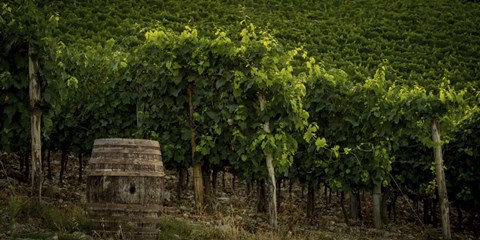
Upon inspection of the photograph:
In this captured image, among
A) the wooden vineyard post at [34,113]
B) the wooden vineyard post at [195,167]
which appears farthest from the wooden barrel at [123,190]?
the wooden vineyard post at [195,167]

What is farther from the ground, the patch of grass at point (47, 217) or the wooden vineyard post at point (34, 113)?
the wooden vineyard post at point (34, 113)

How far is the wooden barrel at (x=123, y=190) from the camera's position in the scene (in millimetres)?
5801

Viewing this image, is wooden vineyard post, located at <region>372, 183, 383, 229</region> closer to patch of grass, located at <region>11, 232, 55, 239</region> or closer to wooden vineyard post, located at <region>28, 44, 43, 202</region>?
wooden vineyard post, located at <region>28, 44, 43, 202</region>

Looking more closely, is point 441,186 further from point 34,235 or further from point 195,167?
point 34,235

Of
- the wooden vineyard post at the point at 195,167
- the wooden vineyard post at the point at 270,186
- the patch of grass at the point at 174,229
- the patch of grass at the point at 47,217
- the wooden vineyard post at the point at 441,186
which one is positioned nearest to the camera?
the patch of grass at the point at 47,217

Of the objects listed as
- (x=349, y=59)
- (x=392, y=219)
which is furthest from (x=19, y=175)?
(x=349, y=59)

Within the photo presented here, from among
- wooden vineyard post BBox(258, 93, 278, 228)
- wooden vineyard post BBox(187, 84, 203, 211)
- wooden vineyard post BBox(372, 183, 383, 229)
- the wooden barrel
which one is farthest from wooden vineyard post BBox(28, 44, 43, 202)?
wooden vineyard post BBox(372, 183, 383, 229)

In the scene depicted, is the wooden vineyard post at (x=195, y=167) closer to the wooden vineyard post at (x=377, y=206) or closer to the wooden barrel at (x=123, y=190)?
the wooden barrel at (x=123, y=190)

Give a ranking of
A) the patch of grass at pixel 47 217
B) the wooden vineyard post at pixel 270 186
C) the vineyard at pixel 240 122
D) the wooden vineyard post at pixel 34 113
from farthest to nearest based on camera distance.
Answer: the wooden vineyard post at pixel 270 186, the vineyard at pixel 240 122, the wooden vineyard post at pixel 34 113, the patch of grass at pixel 47 217

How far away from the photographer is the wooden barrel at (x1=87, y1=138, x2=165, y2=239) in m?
5.80

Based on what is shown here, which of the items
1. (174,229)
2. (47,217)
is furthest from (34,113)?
(174,229)

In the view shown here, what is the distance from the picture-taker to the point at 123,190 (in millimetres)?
5824

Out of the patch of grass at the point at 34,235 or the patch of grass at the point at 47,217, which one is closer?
the patch of grass at the point at 34,235

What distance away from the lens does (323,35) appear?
1172 inches
